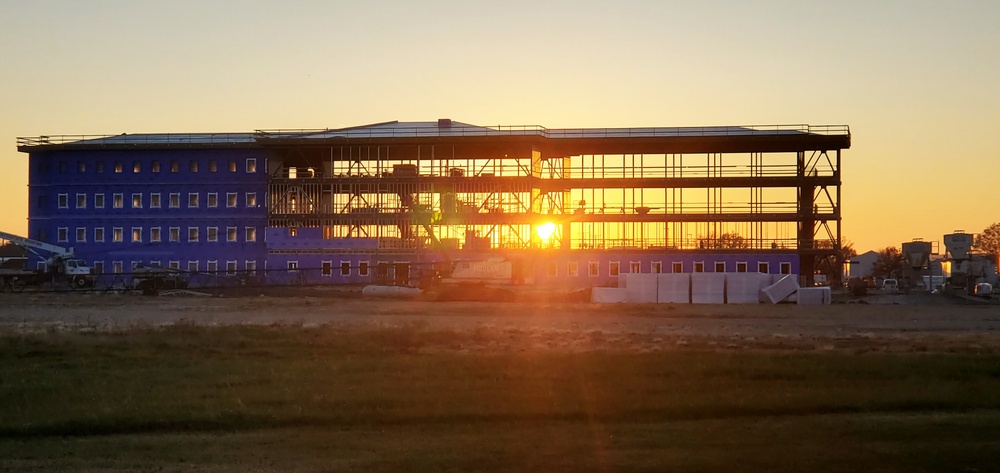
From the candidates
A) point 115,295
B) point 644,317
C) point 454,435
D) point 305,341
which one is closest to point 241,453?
point 454,435

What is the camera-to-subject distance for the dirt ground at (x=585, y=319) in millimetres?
40094

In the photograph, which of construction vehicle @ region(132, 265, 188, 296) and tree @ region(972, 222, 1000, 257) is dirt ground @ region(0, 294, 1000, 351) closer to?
construction vehicle @ region(132, 265, 188, 296)

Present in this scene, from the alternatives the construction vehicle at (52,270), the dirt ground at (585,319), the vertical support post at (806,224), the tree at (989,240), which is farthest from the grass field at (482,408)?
the tree at (989,240)

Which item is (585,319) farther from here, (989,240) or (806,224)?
(989,240)

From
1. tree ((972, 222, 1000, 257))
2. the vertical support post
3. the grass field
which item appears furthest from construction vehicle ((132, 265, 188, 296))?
tree ((972, 222, 1000, 257))

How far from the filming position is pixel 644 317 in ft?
183

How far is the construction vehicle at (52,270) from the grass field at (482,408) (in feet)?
186

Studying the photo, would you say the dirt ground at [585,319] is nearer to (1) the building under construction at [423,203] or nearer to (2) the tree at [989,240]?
(1) the building under construction at [423,203]

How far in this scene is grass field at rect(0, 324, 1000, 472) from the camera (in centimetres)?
1794

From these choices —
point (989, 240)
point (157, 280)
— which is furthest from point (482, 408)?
point (989, 240)

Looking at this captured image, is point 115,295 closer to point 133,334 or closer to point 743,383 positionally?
point 133,334

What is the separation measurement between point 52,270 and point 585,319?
187ft

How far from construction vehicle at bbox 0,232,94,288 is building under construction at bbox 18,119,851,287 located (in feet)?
12.9

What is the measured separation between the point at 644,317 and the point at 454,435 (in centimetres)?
3588
